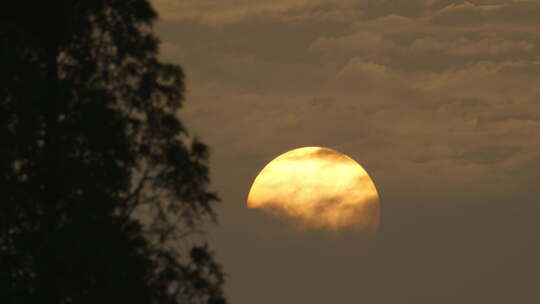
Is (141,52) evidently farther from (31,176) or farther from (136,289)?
(136,289)

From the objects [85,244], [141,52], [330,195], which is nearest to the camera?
[85,244]

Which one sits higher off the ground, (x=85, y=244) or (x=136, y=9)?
(x=136, y=9)

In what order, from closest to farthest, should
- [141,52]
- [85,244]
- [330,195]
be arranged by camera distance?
1. [85,244]
2. [141,52]
3. [330,195]

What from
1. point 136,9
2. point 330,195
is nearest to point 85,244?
point 136,9

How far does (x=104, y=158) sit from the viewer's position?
2509 cm

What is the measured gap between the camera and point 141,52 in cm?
2619

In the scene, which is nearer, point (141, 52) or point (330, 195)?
point (141, 52)

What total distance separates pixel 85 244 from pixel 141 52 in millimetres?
4986

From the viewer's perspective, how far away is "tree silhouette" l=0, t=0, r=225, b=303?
79.6 ft

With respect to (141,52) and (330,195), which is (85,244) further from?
(330,195)

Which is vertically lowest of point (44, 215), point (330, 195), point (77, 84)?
point (44, 215)

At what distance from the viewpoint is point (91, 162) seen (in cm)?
2489

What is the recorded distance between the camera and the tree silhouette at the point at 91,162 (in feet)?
79.6

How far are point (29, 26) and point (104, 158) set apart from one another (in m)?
3.54
